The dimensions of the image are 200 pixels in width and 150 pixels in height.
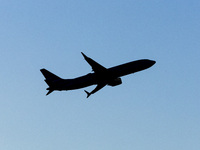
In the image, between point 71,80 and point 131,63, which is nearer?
point 131,63

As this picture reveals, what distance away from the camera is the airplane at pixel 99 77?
291 ft

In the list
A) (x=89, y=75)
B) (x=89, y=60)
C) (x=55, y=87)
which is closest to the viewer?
(x=89, y=60)

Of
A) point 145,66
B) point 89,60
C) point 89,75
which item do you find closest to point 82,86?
point 89,75

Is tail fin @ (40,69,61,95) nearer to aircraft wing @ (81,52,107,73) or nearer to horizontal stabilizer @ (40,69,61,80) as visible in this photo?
horizontal stabilizer @ (40,69,61,80)

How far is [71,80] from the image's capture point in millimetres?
97188

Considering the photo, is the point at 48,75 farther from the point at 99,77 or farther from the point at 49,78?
the point at 99,77

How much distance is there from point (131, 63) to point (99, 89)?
37.4 feet

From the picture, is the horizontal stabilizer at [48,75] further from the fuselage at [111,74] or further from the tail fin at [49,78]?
the fuselage at [111,74]

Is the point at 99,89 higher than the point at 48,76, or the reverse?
the point at 48,76

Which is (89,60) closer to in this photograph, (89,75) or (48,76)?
(89,75)

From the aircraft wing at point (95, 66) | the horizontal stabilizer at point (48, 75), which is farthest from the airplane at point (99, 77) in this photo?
the horizontal stabilizer at point (48, 75)

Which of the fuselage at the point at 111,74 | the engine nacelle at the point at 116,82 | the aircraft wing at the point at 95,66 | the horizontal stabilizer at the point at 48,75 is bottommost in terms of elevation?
the engine nacelle at the point at 116,82

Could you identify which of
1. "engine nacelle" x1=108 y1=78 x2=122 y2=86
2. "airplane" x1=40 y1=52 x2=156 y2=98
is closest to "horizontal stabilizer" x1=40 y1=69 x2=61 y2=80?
"airplane" x1=40 y1=52 x2=156 y2=98

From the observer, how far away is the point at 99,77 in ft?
298
